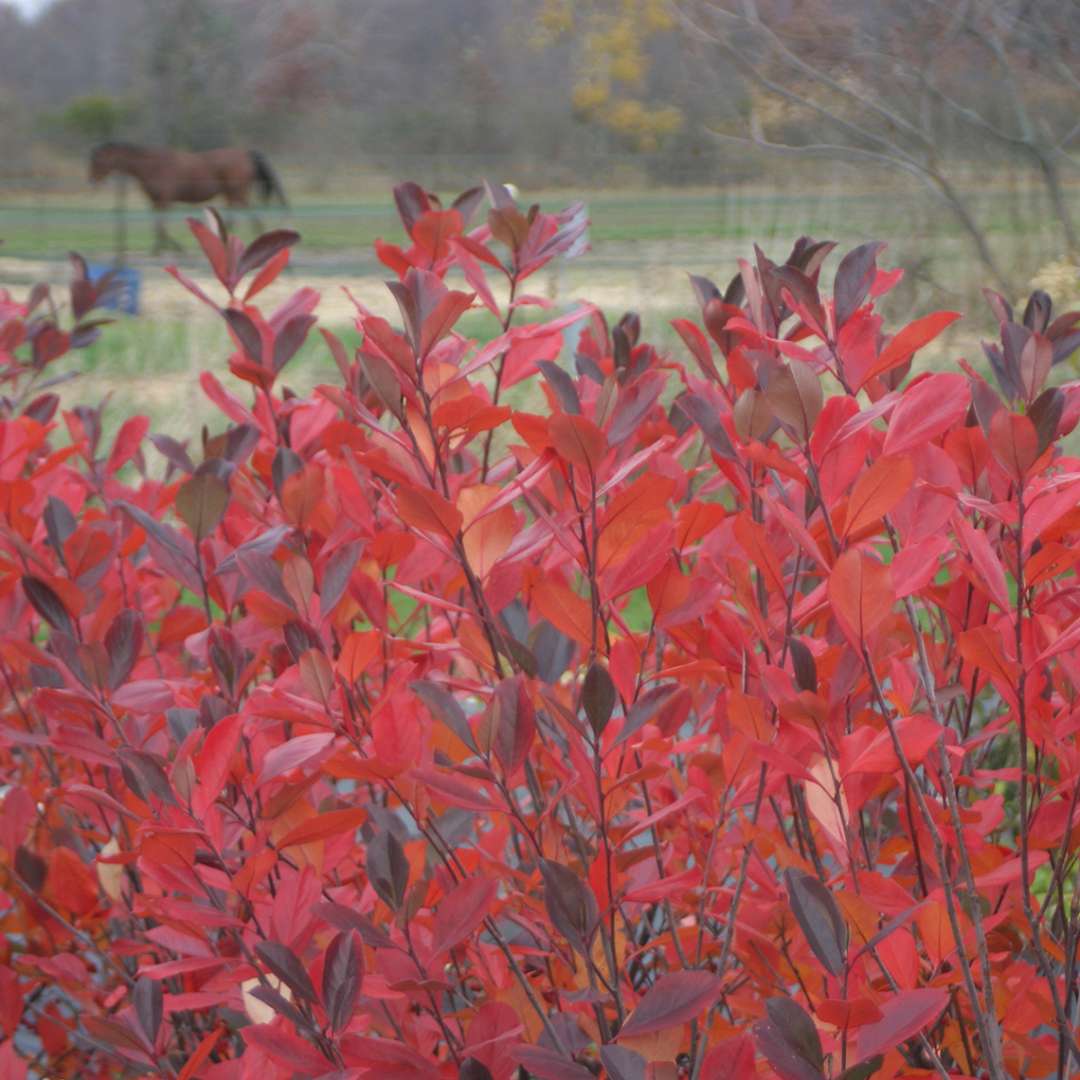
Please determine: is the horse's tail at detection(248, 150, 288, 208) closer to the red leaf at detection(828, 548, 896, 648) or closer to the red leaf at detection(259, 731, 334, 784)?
the red leaf at detection(259, 731, 334, 784)

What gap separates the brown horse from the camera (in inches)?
512

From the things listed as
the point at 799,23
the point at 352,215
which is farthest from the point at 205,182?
the point at 799,23

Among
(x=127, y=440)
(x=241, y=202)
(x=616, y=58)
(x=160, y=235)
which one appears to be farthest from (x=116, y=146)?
(x=127, y=440)

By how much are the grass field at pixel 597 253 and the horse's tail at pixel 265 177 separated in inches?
14.3

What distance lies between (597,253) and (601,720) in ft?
30.0

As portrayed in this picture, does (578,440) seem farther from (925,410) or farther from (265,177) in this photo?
(265,177)

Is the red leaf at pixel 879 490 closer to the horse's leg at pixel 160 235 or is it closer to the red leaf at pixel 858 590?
the red leaf at pixel 858 590

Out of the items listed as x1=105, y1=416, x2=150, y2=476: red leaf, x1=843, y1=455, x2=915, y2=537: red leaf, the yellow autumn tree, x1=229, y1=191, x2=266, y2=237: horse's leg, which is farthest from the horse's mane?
x1=843, y1=455, x2=915, y2=537: red leaf

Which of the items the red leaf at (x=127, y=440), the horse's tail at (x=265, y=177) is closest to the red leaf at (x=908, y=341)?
the red leaf at (x=127, y=440)

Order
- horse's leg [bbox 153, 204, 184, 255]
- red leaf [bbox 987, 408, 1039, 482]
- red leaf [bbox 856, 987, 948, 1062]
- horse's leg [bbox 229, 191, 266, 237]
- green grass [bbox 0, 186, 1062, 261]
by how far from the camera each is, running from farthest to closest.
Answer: horse's leg [bbox 229, 191, 266, 237] < horse's leg [bbox 153, 204, 184, 255] < green grass [bbox 0, 186, 1062, 261] < red leaf [bbox 987, 408, 1039, 482] < red leaf [bbox 856, 987, 948, 1062]

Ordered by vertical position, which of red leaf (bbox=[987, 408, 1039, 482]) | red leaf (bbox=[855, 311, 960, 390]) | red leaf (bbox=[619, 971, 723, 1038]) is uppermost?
red leaf (bbox=[855, 311, 960, 390])

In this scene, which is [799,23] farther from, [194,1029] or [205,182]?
[205,182]

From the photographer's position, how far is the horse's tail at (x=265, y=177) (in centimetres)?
1291

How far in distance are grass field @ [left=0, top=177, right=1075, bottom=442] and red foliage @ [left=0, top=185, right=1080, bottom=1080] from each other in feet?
5.60
